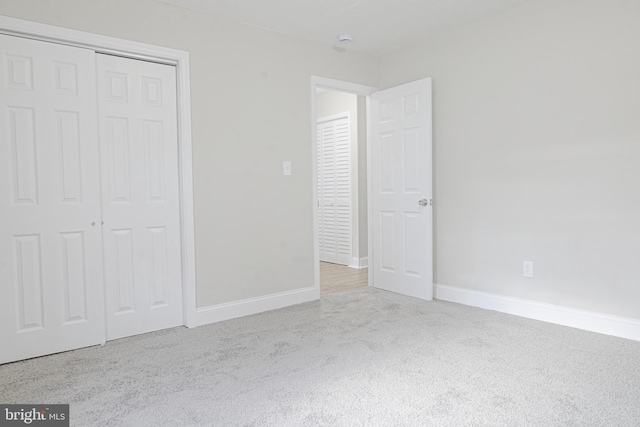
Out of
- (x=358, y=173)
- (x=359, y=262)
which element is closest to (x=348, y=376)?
(x=359, y=262)

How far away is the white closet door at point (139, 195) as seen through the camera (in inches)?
116

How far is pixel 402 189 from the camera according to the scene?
13.5 feet

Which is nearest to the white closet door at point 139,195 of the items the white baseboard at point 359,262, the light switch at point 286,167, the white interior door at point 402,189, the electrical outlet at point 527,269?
the light switch at point 286,167

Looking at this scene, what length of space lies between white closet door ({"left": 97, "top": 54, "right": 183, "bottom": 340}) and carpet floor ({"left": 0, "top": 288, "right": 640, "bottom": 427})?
0.24 m

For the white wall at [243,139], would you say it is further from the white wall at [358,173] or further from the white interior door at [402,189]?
the white wall at [358,173]

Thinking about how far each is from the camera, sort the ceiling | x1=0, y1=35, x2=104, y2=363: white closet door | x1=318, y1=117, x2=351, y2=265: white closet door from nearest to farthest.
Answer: x1=0, y1=35, x2=104, y2=363: white closet door < the ceiling < x1=318, y1=117, x2=351, y2=265: white closet door

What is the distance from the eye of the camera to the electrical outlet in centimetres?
331

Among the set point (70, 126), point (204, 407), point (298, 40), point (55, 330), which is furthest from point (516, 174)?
point (55, 330)

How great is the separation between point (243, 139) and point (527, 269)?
251cm

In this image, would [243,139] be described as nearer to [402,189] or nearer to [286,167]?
[286,167]

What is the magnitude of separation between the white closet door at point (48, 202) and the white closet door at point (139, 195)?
99mm

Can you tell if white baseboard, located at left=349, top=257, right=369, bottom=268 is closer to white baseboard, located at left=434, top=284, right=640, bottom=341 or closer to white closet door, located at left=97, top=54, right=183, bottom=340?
white baseboard, located at left=434, top=284, right=640, bottom=341

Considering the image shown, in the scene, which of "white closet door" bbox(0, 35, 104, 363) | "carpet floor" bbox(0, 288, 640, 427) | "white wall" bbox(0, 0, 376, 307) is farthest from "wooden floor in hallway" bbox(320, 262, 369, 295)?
"white closet door" bbox(0, 35, 104, 363)

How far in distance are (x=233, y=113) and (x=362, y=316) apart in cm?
196
